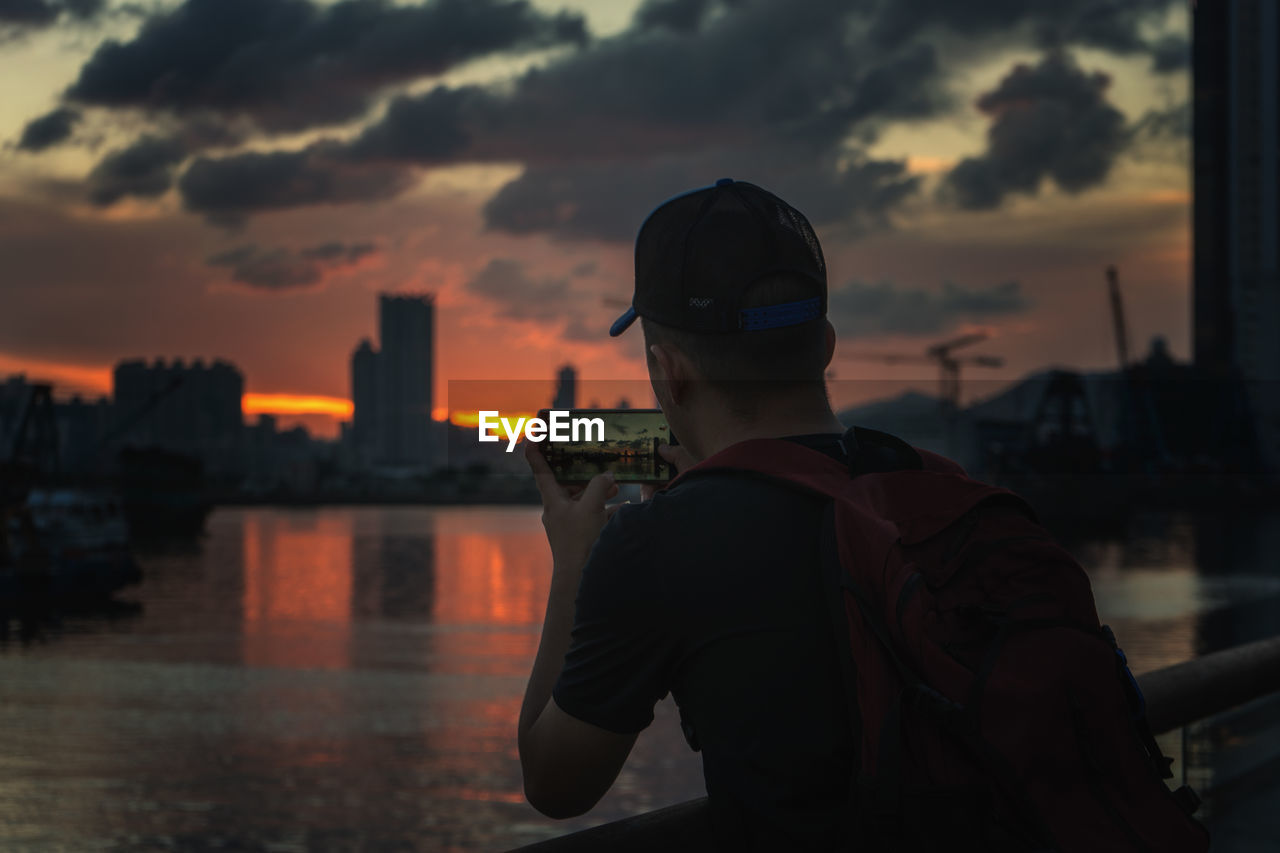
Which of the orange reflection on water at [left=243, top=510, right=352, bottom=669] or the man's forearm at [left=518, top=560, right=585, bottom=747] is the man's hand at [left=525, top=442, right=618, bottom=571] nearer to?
the man's forearm at [left=518, top=560, right=585, bottom=747]

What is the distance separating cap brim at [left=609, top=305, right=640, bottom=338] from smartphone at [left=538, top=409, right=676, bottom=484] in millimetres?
128

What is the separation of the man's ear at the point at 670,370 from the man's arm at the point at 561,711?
0.19m

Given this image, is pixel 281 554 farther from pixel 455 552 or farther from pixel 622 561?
pixel 622 561

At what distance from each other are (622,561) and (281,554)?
154m

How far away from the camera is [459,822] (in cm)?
3438

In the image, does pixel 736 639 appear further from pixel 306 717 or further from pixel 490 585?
pixel 490 585

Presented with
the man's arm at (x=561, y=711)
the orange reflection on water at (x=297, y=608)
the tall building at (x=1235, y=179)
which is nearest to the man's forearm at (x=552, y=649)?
the man's arm at (x=561, y=711)

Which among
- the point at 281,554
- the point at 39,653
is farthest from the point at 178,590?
the point at 281,554

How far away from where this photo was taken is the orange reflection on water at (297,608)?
6275 cm

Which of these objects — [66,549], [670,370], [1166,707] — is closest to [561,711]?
[670,370]

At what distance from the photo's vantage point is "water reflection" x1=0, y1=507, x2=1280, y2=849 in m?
35.1

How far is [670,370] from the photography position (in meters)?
1.84

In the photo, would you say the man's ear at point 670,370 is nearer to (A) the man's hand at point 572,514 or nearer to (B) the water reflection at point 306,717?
(A) the man's hand at point 572,514

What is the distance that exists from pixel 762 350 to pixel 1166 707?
8.53 feet
